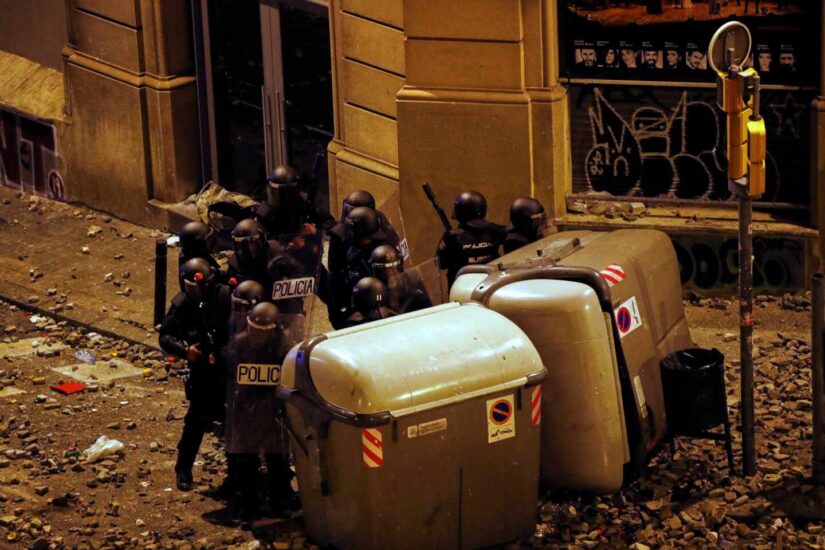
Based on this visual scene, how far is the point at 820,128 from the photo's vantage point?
1343 centimetres

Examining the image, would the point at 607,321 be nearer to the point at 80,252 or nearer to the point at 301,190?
the point at 301,190

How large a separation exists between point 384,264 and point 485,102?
3.07 meters

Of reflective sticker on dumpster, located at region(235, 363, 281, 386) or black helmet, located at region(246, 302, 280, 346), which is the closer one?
black helmet, located at region(246, 302, 280, 346)

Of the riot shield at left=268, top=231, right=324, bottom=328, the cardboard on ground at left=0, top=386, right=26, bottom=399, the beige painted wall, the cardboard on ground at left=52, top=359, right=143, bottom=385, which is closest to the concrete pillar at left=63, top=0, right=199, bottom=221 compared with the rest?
the beige painted wall

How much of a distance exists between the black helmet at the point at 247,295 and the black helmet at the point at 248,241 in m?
0.83

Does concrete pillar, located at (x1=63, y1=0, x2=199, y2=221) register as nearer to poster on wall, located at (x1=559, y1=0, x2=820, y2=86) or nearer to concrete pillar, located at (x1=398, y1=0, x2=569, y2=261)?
concrete pillar, located at (x1=398, y1=0, x2=569, y2=261)

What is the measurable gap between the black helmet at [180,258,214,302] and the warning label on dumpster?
2.35 meters

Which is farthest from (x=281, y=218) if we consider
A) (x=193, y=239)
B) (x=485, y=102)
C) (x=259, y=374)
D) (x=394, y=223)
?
(x=259, y=374)

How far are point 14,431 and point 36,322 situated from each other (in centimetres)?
259

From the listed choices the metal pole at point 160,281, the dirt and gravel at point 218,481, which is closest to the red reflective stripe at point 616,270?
the dirt and gravel at point 218,481

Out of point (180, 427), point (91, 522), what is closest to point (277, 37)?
point (180, 427)

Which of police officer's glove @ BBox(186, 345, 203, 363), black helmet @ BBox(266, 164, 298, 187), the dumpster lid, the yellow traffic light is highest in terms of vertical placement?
the yellow traffic light

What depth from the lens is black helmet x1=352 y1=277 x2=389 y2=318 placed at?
11211mm

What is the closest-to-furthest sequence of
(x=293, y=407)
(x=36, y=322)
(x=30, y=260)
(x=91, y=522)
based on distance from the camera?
(x=293, y=407)
(x=91, y=522)
(x=36, y=322)
(x=30, y=260)
